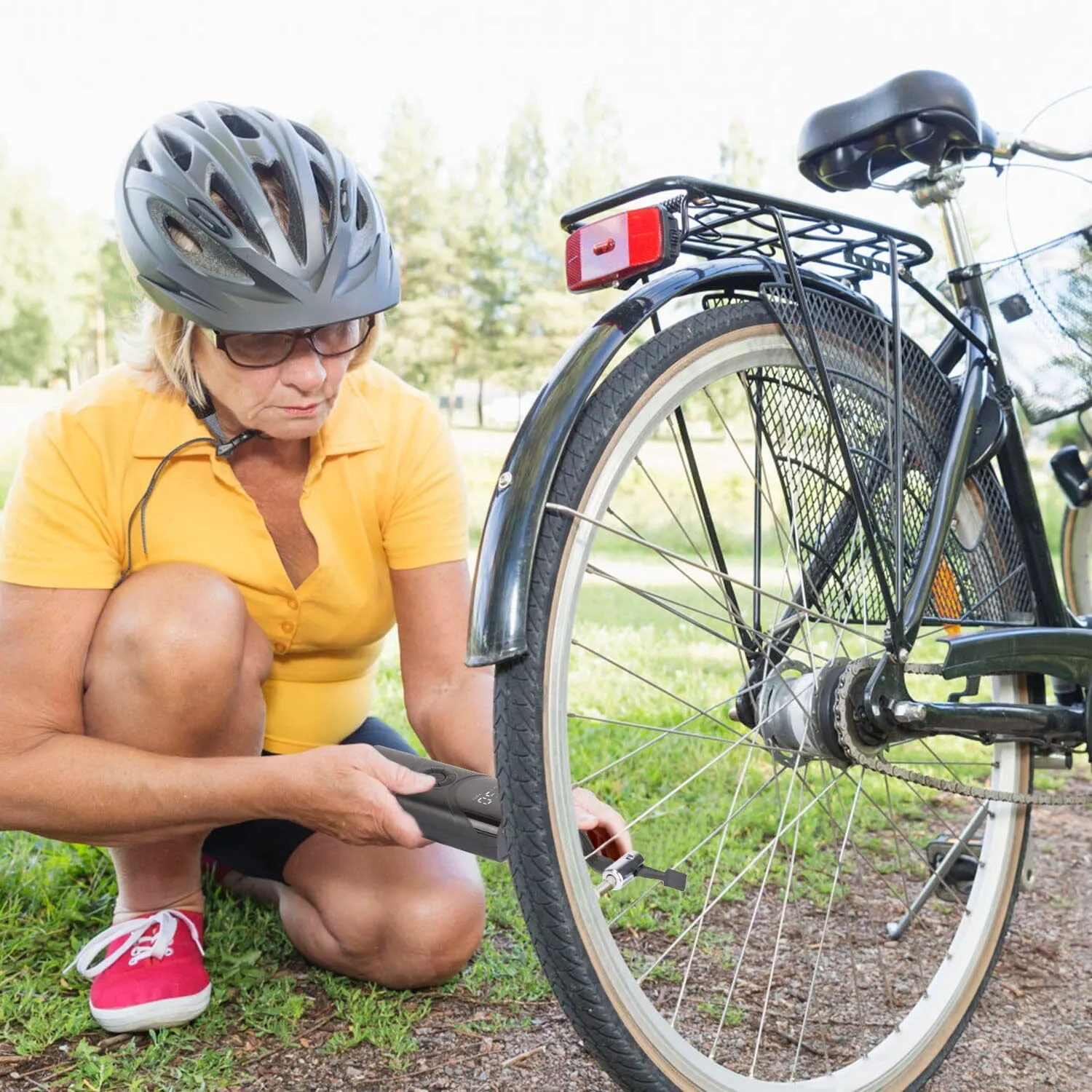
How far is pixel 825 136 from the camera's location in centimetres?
167

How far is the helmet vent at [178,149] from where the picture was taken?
161 centimetres

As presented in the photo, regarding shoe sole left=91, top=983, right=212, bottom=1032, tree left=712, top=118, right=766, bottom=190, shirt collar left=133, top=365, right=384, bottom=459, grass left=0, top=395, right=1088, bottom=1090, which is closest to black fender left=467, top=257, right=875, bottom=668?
grass left=0, top=395, right=1088, bottom=1090

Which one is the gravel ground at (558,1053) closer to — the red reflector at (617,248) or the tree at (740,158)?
the red reflector at (617,248)

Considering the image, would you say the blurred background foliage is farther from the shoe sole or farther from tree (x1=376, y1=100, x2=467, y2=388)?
the shoe sole

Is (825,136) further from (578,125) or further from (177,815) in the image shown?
(578,125)

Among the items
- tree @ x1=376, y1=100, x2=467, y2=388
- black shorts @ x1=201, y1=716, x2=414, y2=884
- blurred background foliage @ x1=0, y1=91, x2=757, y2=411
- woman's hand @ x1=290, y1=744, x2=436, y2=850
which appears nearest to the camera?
woman's hand @ x1=290, y1=744, x2=436, y2=850

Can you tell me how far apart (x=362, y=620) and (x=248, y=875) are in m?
0.59

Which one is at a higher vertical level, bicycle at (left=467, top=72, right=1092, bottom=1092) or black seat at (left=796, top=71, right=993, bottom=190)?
black seat at (left=796, top=71, right=993, bottom=190)

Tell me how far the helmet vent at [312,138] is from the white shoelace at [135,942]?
1.17m

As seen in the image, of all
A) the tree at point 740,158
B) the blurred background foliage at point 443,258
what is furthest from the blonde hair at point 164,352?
the tree at point 740,158

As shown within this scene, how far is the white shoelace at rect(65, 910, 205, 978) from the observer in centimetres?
171

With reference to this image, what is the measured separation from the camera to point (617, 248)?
1298 millimetres

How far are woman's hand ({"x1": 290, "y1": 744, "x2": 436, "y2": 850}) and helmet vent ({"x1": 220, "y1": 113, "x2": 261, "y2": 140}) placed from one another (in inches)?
34.6

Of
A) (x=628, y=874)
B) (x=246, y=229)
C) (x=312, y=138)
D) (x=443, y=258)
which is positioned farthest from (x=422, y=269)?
(x=628, y=874)
